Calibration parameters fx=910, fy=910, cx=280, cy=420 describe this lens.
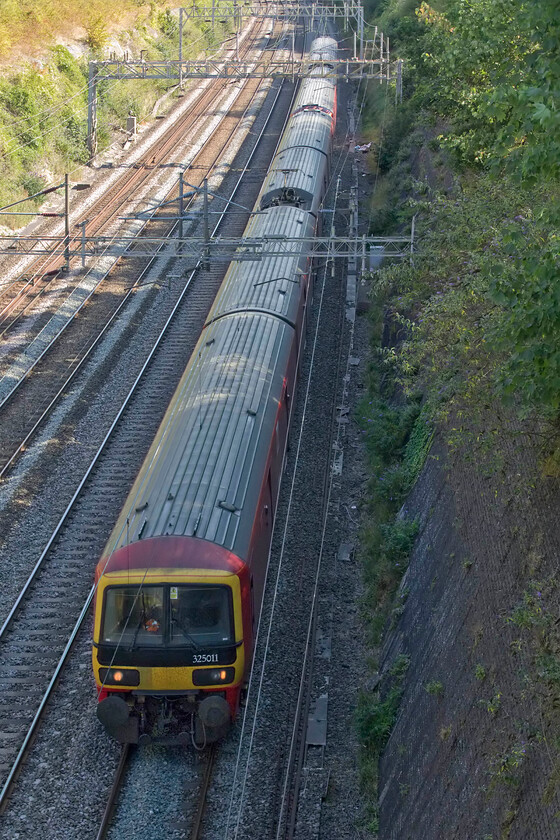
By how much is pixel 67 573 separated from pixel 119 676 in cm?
396

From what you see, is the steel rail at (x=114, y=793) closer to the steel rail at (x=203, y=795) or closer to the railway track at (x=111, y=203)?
the steel rail at (x=203, y=795)

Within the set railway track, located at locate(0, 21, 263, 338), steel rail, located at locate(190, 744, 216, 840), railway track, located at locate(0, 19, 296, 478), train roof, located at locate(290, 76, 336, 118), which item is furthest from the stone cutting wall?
train roof, located at locate(290, 76, 336, 118)

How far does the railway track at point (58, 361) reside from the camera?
1795 centimetres

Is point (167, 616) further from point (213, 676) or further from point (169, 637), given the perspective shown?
point (213, 676)

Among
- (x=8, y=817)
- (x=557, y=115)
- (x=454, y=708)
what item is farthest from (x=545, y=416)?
(x=8, y=817)

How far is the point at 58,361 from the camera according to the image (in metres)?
20.7

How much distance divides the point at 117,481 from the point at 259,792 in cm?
718

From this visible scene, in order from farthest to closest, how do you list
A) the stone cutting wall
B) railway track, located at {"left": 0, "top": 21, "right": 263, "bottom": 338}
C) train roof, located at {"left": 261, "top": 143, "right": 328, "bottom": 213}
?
railway track, located at {"left": 0, "top": 21, "right": 263, "bottom": 338}, train roof, located at {"left": 261, "top": 143, "right": 328, "bottom": 213}, the stone cutting wall

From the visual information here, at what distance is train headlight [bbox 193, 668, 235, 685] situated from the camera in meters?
10.6

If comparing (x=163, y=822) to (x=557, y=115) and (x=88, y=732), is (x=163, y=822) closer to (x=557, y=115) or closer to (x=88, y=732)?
(x=88, y=732)

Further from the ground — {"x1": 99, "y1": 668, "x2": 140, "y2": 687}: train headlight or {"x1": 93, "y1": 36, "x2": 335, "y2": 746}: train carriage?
{"x1": 93, "y1": 36, "x2": 335, "y2": 746}: train carriage

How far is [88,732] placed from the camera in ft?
37.4

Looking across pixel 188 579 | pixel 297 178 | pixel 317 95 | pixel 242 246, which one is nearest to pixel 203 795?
pixel 188 579

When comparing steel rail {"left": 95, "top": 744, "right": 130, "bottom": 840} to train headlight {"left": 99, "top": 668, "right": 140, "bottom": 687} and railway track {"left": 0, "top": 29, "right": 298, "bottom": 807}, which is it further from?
railway track {"left": 0, "top": 29, "right": 298, "bottom": 807}
